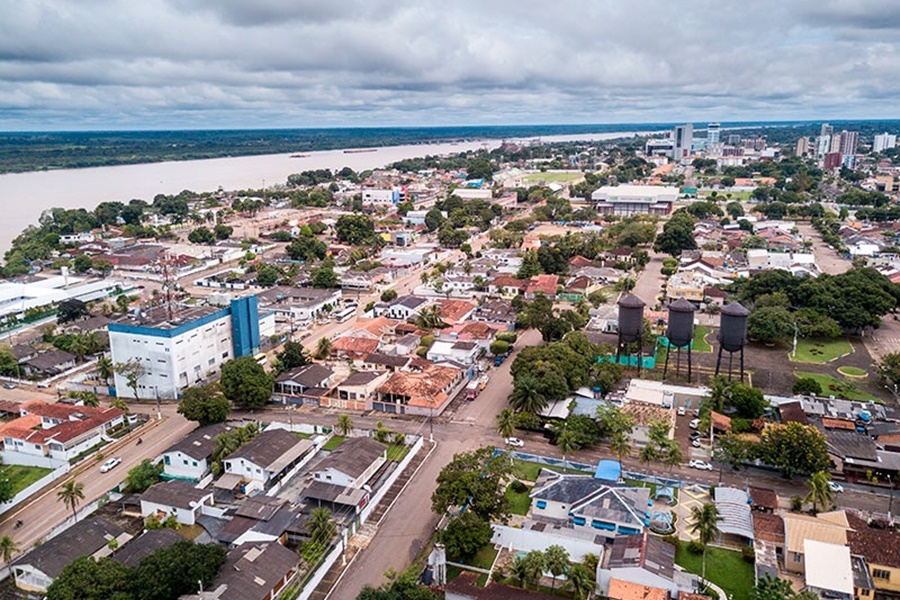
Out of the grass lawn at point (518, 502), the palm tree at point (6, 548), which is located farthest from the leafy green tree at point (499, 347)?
the palm tree at point (6, 548)

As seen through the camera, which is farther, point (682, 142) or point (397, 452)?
point (682, 142)

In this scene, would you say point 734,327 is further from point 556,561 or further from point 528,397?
point 556,561

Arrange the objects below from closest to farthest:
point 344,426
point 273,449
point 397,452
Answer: point 273,449
point 397,452
point 344,426

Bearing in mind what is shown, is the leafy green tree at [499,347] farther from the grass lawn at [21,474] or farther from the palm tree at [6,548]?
the palm tree at [6,548]

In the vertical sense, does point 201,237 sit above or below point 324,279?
above

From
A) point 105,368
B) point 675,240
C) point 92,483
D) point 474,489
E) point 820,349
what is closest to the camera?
point 474,489

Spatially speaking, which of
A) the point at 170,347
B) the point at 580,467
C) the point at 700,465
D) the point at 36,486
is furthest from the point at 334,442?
the point at 700,465

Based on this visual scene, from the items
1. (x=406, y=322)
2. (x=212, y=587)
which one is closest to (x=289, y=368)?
(x=406, y=322)
